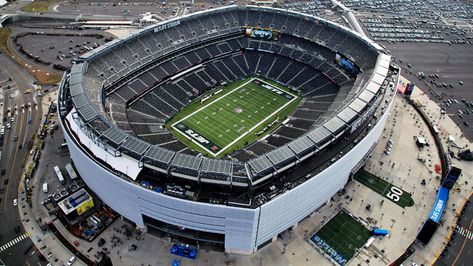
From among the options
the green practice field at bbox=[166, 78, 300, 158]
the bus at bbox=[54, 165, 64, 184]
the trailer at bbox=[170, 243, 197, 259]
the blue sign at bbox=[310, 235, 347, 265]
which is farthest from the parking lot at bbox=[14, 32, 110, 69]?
the blue sign at bbox=[310, 235, 347, 265]

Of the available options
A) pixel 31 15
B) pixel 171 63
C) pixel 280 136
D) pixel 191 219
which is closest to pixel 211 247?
pixel 191 219

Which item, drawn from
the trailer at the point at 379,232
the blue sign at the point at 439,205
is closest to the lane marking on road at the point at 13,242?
the trailer at the point at 379,232

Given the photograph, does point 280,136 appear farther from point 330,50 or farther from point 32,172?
point 32,172

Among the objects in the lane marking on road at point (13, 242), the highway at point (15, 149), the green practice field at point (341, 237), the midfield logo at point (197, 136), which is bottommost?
Result: the lane marking on road at point (13, 242)

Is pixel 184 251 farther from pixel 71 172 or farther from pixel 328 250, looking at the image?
pixel 71 172

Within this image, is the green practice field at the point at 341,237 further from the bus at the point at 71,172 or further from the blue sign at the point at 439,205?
the bus at the point at 71,172

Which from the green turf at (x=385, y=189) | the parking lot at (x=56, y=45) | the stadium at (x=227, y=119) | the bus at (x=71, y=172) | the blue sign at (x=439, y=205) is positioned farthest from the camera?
the parking lot at (x=56, y=45)

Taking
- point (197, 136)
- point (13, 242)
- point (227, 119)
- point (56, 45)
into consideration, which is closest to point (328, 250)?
point (197, 136)
